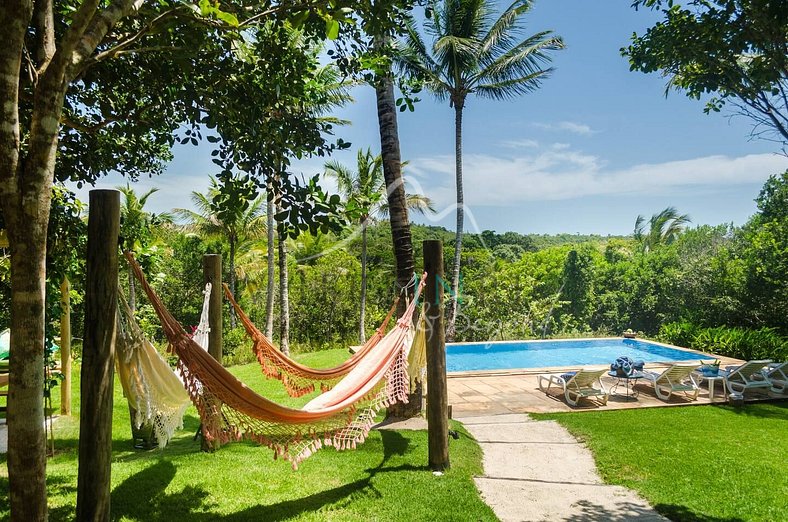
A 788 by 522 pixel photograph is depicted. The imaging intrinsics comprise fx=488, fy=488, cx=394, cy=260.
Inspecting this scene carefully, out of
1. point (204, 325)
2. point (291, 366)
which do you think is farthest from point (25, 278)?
point (204, 325)

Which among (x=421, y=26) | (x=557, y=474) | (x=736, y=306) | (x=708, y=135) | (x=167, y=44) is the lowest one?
(x=557, y=474)

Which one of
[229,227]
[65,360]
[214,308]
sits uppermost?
[229,227]

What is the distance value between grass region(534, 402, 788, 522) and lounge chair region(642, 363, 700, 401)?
12.4 inches

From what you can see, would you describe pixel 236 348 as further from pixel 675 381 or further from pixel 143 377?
pixel 143 377

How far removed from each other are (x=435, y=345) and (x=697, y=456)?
2.22m

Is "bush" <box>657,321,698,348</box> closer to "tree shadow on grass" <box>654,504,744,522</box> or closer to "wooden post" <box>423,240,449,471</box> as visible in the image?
"tree shadow on grass" <box>654,504,744,522</box>

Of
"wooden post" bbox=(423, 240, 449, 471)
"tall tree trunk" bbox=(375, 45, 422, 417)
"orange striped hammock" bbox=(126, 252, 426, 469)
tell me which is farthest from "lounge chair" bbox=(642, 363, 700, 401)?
"orange striped hammock" bbox=(126, 252, 426, 469)

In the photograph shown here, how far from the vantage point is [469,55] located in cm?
1027

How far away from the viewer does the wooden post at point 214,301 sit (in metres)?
3.39

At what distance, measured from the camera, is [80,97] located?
3.02 metres

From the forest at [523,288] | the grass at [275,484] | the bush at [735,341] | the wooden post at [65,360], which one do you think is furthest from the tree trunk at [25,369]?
the bush at [735,341]

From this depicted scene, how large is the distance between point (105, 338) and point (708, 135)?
4379cm

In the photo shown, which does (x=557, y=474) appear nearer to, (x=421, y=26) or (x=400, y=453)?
(x=400, y=453)

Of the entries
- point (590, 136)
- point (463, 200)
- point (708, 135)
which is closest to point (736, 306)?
point (463, 200)
